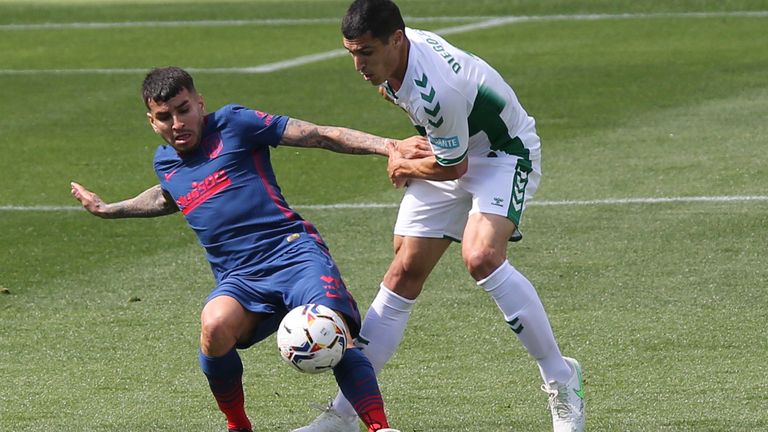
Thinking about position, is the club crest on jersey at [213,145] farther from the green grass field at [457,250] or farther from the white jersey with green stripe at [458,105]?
the green grass field at [457,250]

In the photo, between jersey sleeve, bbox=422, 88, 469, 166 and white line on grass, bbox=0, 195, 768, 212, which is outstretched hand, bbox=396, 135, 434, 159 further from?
white line on grass, bbox=0, 195, 768, 212

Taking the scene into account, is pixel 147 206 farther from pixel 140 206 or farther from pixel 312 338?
pixel 312 338

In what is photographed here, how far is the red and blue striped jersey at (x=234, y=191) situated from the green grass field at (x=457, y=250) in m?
0.76

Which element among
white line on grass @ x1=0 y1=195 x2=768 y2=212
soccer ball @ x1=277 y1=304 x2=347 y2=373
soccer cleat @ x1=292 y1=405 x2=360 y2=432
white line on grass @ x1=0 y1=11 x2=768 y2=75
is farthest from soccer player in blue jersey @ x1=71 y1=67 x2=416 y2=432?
white line on grass @ x1=0 y1=11 x2=768 y2=75

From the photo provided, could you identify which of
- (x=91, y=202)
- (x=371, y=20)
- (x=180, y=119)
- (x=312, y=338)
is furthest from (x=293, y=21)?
(x=312, y=338)

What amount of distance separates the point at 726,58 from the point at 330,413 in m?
11.8

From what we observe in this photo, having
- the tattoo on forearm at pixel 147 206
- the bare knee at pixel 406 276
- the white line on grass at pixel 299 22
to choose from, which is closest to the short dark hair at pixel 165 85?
the tattoo on forearm at pixel 147 206

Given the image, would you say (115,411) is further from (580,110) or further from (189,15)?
(189,15)

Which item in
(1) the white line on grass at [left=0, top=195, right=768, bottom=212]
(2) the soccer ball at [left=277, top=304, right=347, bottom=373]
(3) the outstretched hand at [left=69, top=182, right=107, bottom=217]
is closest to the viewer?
(2) the soccer ball at [left=277, top=304, right=347, bottom=373]

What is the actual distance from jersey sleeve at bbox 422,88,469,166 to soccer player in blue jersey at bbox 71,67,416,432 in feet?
0.97

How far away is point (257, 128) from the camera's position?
6.21m

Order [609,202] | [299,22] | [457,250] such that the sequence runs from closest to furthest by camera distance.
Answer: [457,250], [609,202], [299,22]

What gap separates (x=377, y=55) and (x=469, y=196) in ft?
2.71

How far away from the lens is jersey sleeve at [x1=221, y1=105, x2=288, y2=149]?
620 cm
